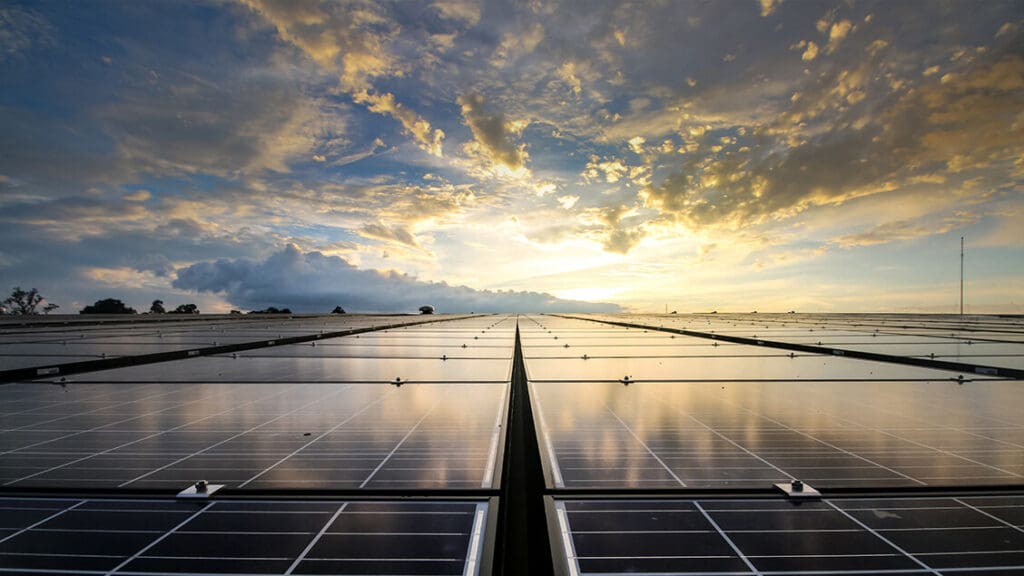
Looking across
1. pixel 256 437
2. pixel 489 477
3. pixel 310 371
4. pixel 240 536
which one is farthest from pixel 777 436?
pixel 310 371

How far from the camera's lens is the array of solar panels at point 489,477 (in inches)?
165

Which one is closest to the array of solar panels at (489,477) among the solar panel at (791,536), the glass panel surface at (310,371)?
the solar panel at (791,536)

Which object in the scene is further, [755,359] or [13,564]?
[755,359]

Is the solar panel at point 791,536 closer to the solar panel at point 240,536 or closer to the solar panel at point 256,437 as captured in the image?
the solar panel at point 240,536

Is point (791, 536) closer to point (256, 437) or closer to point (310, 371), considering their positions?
point (256, 437)

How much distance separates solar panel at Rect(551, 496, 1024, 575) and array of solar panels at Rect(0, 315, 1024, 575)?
0.02 m

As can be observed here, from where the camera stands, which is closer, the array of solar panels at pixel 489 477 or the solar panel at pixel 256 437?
the array of solar panels at pixel 489 477

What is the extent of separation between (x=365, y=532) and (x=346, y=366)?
42.9 feet

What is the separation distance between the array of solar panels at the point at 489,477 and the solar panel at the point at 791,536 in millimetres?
21

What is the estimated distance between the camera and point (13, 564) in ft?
13.3

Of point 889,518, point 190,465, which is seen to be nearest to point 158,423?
point 190,465

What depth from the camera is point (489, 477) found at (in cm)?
577

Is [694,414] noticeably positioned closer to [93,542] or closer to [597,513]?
[597,513]

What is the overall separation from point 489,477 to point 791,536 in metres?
3.33
